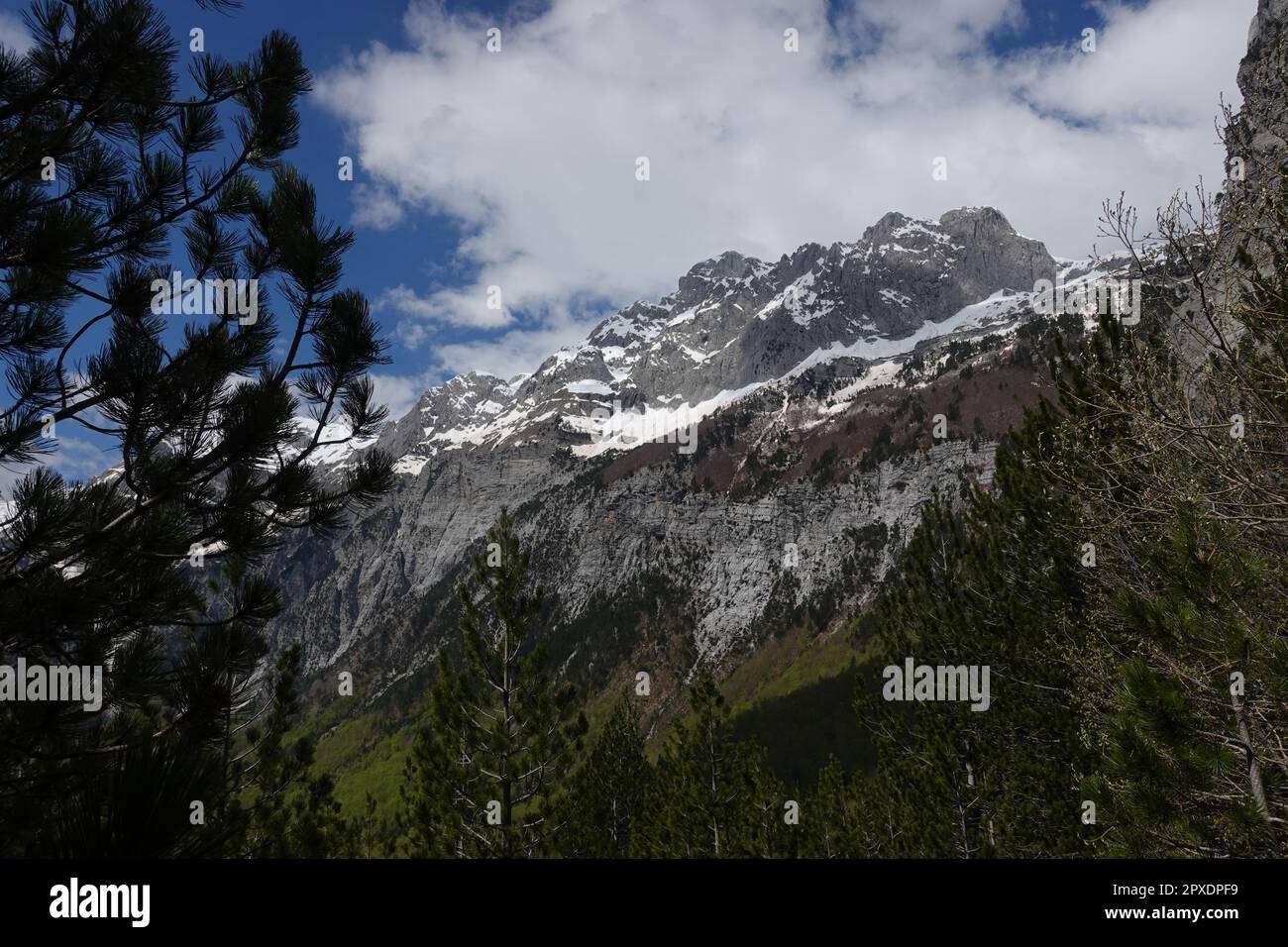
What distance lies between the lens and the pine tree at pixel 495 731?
1524 cm

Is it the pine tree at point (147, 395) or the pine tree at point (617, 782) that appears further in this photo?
the pine tree at point (617, 782)

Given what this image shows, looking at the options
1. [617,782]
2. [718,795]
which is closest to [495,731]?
[718,795]

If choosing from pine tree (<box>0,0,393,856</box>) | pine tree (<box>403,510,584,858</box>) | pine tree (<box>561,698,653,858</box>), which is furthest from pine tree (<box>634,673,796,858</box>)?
pine tree (<box>0,0,393,856</box>)

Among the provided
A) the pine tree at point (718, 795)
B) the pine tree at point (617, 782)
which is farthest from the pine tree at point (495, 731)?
the pine tree at point (617, 782)

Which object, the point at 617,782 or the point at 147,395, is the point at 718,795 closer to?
the point at 617,782

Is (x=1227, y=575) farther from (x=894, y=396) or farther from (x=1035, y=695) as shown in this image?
(x=894, y=396)

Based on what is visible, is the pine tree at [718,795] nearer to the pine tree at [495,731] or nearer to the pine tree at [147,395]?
the pine tree at [495,731]

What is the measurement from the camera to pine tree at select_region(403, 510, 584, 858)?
15.2 metres

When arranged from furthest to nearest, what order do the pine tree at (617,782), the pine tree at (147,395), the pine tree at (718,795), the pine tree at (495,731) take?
1. the pine tree at (617,782)
2. the pine tree at (718,795)
3. the pine tree at (495,731)
4. the pine tree at (147,395)

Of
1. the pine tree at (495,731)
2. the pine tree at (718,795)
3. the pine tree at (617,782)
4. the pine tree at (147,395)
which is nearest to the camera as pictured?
the pine tree at (147,395)

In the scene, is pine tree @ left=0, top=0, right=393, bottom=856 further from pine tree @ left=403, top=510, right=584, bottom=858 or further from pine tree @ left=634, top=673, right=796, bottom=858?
pine tree @ left=634, top=673, right=796, bottom=858

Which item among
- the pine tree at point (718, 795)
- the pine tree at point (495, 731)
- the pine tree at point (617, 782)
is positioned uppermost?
the pine tree at point (495, 731)
